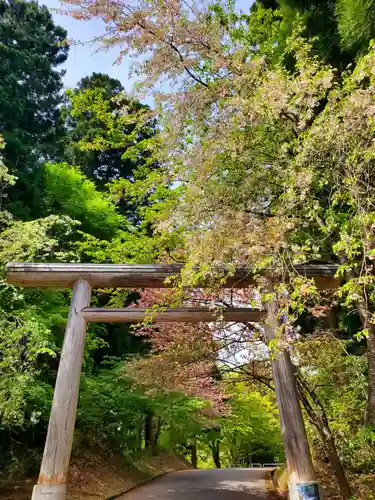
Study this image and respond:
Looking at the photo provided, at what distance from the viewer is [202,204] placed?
166 inches

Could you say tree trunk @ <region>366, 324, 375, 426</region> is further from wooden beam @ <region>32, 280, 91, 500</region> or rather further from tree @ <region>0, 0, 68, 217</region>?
tree @ <region>0, 0, 68, 217</region>

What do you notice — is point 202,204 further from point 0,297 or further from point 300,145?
point 0,297

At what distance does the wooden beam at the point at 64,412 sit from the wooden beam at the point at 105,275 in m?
0.19

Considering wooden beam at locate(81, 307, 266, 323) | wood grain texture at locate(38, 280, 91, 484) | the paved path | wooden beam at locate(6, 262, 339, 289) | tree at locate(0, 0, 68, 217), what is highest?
tree at locate(0, 0, 68, 217)

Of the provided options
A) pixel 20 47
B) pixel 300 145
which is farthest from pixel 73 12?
pixel 20 47

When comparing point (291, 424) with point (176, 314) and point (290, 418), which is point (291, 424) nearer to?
point (290, 418)

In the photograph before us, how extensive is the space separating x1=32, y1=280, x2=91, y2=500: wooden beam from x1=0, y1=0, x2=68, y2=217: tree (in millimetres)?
5444

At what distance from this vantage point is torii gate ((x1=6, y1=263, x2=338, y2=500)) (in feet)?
13.2

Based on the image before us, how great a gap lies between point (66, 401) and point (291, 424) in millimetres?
2653

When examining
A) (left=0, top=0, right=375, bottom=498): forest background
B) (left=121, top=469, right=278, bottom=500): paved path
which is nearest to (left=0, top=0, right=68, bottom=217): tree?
(left=0, top=0, right=375, bottom=498): forest background

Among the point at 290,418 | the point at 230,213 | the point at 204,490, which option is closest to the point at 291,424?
the point at 290,418

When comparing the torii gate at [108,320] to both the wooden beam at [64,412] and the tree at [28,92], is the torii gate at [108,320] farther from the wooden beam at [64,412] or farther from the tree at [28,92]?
the tree at [28,92]

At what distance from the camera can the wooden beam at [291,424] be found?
3.95m

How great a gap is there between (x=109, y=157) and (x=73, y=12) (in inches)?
504
